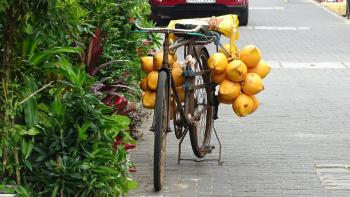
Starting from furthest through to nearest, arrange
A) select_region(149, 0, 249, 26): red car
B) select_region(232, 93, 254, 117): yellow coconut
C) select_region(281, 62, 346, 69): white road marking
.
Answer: select_region(149, 0, 249, 26): red car < select_region(281, 62, 346, 69): white road marking < select_region(232, 93, 254, 117): yellow coconut

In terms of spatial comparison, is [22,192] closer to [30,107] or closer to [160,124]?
[30,107]

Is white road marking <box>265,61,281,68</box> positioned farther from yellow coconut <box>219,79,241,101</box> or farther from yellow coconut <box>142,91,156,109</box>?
yellow coconut <box>142,91,156,109</box>

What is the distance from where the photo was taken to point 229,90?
6.64m

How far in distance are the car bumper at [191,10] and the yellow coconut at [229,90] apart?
11.7m

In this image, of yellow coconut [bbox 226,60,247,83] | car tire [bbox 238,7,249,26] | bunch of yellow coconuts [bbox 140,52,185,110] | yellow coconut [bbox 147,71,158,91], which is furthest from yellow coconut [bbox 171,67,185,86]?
car tire [bbox 238,7,249,26]

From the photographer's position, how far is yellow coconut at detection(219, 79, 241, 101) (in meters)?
6.63

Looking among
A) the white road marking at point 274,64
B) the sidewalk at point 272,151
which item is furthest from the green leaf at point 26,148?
the white road marking at point 274,64

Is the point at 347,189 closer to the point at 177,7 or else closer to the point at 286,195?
the point at 286,195

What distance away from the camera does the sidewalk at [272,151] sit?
6.43 m

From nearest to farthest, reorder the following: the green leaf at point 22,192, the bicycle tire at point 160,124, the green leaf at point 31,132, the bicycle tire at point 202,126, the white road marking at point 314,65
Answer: the green leaf at point 22,192
the green leaf at point 31,132
the bicycle tire at point 160,124
the bicycle tire at point 202,126
the white road marking at point 314,65

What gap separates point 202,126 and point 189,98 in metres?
0.67

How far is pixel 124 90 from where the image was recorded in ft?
23.9

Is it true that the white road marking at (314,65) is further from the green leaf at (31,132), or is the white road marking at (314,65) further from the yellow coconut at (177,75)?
the green leaf at (31,132)

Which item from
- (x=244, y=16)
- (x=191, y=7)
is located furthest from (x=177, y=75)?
(x=244, y=16)
